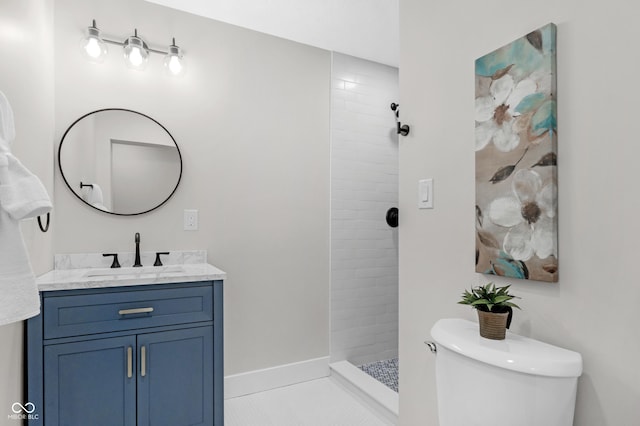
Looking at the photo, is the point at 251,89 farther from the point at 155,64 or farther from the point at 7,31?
the point at 7,31

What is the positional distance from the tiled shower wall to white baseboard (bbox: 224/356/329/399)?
158mm

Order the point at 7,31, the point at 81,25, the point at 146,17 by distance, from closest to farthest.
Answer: the point at 7,31, the point at 81,25, the point at 146,17

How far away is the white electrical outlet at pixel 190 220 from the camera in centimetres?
229

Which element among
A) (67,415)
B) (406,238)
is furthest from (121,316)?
(406,238)

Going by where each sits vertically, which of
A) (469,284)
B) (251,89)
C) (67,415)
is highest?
(251,89)

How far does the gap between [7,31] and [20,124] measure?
335mm

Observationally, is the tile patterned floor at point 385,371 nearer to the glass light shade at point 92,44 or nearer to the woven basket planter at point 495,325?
the woven basket planter at point 495,325

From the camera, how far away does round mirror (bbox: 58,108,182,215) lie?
6.71ft

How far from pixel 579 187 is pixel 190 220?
6.53ft

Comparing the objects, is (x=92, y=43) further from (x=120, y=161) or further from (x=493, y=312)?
(x=493, y=312)

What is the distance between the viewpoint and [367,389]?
2299 millimetres

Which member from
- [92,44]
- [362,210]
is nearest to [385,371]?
[362,210]

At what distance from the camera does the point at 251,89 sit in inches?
98.5

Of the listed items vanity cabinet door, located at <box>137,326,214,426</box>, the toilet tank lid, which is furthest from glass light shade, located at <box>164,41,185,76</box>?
the toilet tank lid
